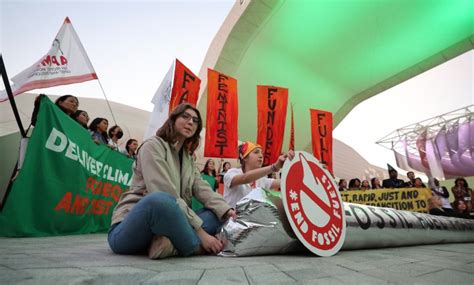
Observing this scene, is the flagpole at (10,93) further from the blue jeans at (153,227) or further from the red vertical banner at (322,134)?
the red vertical banner at (322,134)

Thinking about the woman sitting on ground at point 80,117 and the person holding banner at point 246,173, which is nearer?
the person holding banner at point 246,173

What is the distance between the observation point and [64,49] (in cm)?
532

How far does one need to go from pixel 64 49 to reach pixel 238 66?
22.5ft

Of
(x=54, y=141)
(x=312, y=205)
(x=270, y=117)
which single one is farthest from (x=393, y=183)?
(x=54, y=141)

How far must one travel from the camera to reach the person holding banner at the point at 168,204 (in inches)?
66.3

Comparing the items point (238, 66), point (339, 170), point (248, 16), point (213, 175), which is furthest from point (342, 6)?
point (339, 170)

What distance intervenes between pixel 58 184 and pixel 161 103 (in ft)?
10.9

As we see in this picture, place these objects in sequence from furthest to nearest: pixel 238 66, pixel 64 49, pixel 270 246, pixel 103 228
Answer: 1. pixel 238 66
2. pixel 64 49
3. pixel 103 228
4. pixel 270 246

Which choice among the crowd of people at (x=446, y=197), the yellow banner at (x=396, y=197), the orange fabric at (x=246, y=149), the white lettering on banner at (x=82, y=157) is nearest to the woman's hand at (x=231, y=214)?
the orange fabric at (x=246, y=149)

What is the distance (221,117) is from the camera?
791 centimetres

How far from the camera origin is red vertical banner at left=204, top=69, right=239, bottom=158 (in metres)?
7.44

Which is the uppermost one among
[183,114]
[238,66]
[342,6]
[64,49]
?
[342,6]

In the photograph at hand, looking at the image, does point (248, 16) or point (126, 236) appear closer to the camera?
point (126, 236)

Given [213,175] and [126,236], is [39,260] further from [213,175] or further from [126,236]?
[213,175]
